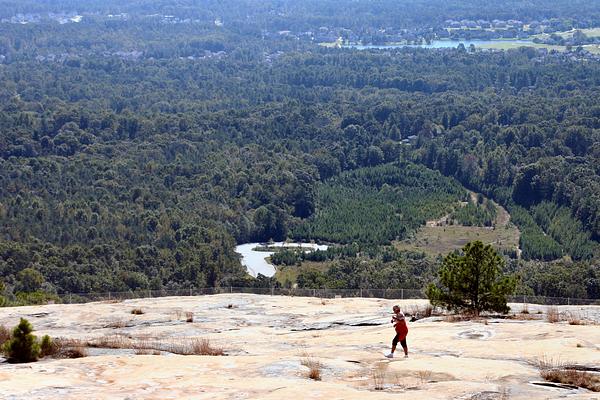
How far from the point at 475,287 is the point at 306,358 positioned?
10975 millimetres

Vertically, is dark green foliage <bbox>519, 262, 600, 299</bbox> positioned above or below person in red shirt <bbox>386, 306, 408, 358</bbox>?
below

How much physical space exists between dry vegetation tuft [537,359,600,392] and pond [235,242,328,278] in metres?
73.4

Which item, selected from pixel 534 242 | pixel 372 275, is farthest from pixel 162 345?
pixel 534 242

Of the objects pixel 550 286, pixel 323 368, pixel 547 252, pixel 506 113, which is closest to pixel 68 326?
pixel 323 368

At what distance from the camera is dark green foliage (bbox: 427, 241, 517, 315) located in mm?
35500

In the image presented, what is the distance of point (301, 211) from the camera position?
130m

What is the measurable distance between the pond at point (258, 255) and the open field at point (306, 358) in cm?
6196

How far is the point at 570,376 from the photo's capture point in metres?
24.2

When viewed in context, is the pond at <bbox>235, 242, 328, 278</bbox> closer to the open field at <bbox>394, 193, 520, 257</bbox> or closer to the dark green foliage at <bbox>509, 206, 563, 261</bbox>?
the open field at <bbox>394, 193, 520, 257</bbox>

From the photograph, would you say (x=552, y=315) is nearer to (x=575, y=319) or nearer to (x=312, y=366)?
(x=575, y=319)

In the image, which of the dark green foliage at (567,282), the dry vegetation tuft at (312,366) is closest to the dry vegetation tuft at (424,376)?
the dry vegetation tuft at (312,366)

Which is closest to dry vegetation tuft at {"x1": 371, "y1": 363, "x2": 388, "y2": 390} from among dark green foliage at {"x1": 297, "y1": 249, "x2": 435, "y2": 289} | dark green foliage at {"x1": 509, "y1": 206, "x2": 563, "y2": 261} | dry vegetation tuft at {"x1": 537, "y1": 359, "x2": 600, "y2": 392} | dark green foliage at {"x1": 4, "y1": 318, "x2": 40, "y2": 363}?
dry vegetation tuft at {"x1": 537, "y1": 359, "x2": 600, "y2": 392}

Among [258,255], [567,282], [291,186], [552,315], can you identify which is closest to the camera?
[552,315]

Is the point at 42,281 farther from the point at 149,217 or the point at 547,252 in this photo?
the point at 547,252
